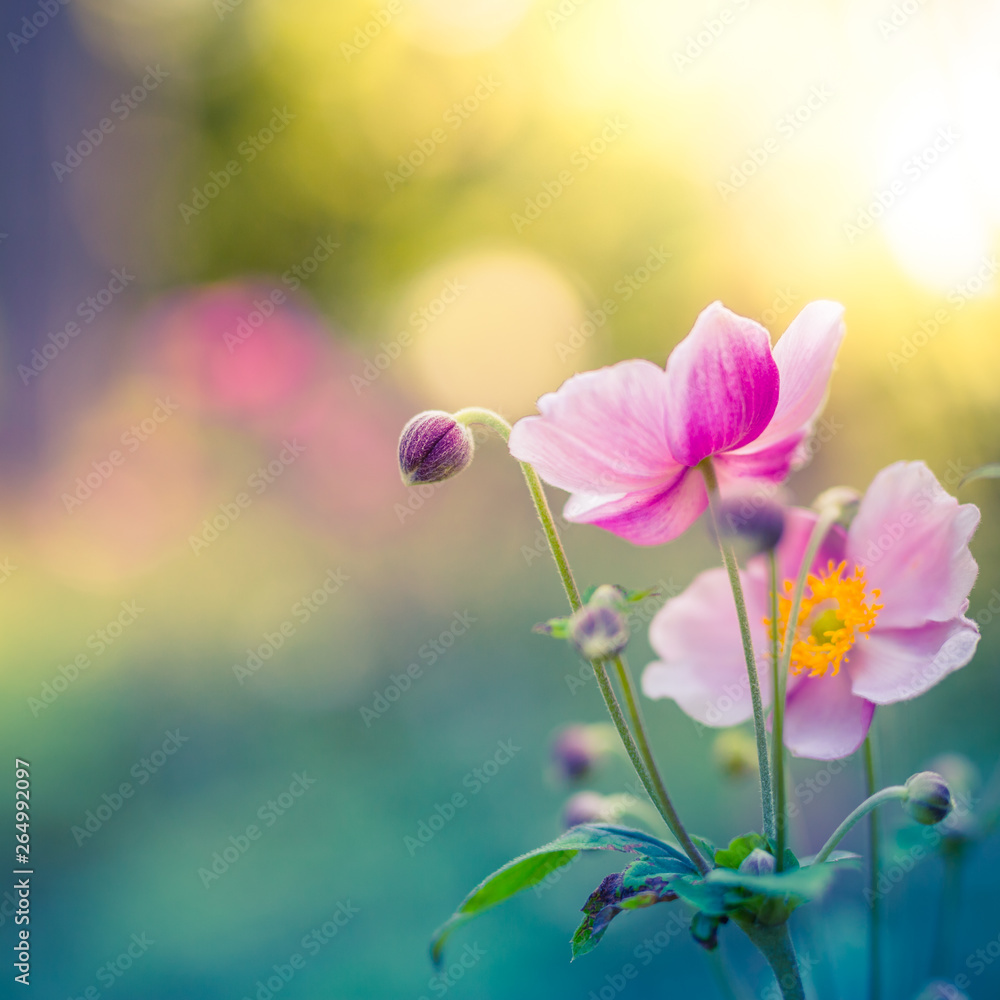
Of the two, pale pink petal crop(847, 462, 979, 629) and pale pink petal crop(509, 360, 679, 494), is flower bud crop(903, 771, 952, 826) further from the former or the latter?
pale pink petal crop(509, 360, 679, 494)

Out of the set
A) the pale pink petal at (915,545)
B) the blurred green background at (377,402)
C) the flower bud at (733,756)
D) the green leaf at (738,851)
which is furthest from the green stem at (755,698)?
the blurred green background at (377,402)

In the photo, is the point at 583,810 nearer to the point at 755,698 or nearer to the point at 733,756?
the point at 733,756

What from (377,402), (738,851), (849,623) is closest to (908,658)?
(849,623)

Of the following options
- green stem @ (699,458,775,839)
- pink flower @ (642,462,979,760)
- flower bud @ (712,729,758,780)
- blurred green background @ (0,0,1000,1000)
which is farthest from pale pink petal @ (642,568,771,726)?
blurred green background @ (0,0,1000,1000)

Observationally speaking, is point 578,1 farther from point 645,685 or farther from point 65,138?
point 645,685

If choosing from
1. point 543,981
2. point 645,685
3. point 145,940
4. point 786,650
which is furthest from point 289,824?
point 786,650

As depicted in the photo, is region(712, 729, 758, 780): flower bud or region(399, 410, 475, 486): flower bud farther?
region(712, 729, 758, 780): flower bud
